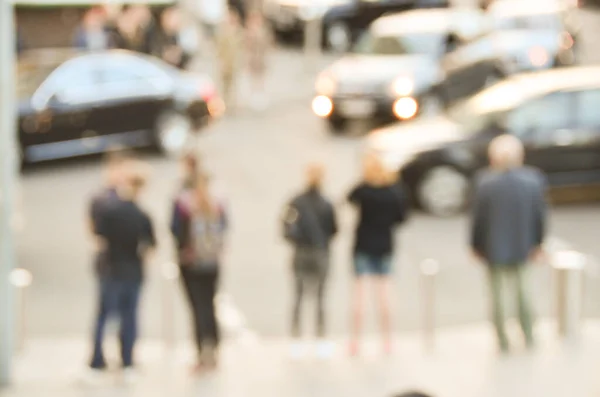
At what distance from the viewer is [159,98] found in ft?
60.6

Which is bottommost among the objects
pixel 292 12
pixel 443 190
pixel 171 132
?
pixel 443 190

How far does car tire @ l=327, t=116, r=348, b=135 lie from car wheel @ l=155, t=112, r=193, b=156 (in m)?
2.23

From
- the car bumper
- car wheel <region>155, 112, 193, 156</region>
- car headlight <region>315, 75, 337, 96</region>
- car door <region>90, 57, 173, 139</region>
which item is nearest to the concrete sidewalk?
car door <region>90, 57, 173, 139</region>

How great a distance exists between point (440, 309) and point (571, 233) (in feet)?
10.4

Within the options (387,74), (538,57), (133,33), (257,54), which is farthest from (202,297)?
(257,54)

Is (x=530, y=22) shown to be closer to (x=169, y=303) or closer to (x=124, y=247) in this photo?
(x=169, y=303)

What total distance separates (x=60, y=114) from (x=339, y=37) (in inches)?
449

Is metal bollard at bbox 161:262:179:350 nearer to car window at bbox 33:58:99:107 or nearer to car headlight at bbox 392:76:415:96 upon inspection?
car window at bbox 33:58:99:107

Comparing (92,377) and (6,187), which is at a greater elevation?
(6,187)

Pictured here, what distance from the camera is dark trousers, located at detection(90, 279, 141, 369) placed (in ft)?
30.5

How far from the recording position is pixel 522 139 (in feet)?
50.5

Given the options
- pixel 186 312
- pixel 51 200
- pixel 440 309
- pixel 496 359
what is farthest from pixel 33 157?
pixel 496 359

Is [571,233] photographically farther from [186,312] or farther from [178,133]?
[178,133]

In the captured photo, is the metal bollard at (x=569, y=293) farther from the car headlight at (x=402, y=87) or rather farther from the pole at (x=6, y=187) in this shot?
the car headlight at (x=402, y=87)
